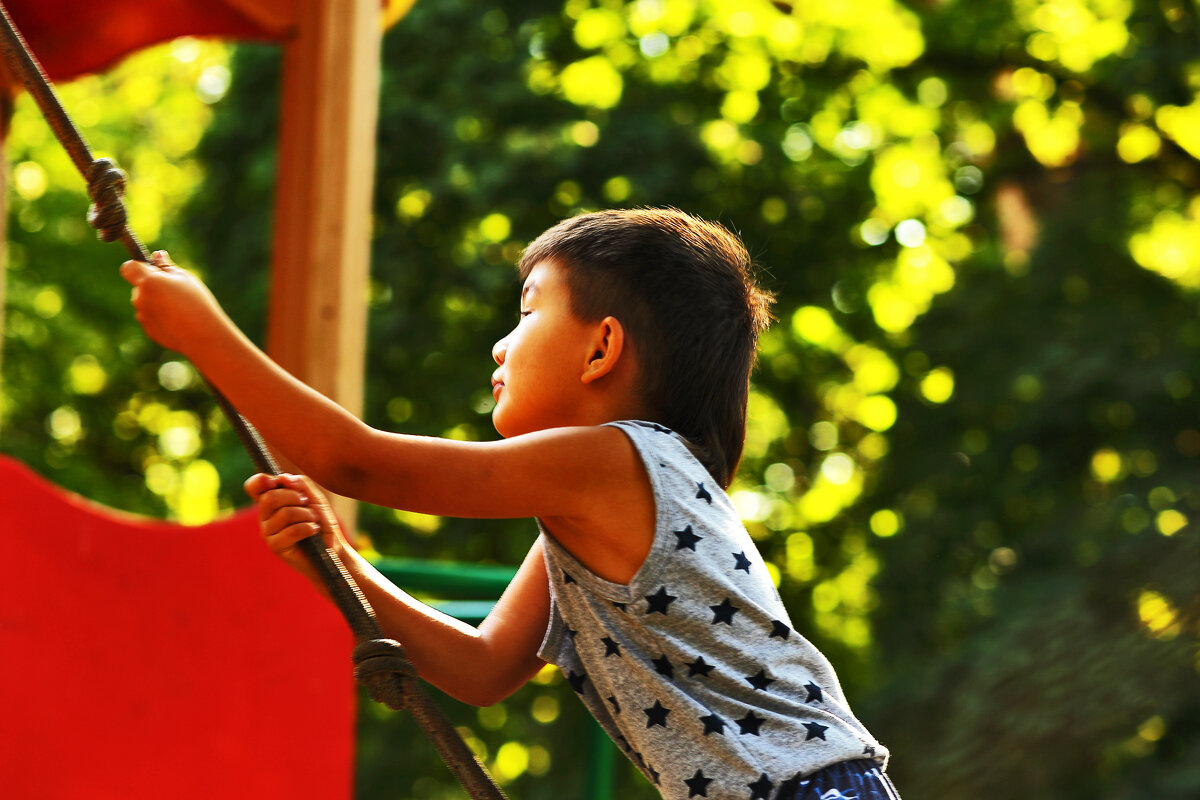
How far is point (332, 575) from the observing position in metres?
1.40

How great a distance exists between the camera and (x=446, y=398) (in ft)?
24.2

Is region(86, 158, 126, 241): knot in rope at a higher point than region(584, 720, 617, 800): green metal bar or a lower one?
higher

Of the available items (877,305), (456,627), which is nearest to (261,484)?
(456,627)

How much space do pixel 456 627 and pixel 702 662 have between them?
1.21 ft

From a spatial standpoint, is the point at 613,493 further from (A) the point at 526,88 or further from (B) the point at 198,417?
(B) the point at 198,417

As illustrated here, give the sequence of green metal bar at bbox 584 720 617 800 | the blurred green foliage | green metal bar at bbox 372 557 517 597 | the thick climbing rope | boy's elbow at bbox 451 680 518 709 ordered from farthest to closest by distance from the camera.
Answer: the blurred green foliage → green metal bar at bbox 584 720 617 800 → green metal bar at bbox 372 557 517 597 → boy's elbow at bbox 451 680 518 709 → the thick climbing rope

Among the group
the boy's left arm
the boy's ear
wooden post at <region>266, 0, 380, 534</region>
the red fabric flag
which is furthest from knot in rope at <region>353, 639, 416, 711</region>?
wooden post at <region>266, 0, 380, 534</region>

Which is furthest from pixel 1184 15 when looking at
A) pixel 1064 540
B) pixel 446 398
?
pixel 446 398

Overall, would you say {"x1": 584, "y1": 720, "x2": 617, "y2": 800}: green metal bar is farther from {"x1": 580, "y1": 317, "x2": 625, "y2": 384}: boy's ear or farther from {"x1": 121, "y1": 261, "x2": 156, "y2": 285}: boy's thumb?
{"x1": 121, "y1": 261, "x2": 156, "y2": 285}: boy's thumb

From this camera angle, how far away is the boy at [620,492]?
139 cm

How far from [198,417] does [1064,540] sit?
6102mm

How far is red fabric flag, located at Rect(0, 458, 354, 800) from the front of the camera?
2.40 m

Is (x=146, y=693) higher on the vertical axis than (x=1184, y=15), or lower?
higher

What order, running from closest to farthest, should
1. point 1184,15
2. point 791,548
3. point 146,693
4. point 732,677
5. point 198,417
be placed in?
1. point 732,677
2. point 146,693
3. point 1184,15
4. point 791,548
5. point 198,417
